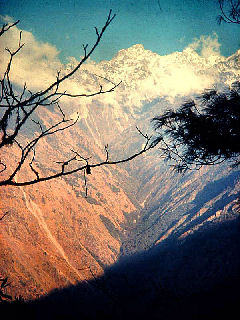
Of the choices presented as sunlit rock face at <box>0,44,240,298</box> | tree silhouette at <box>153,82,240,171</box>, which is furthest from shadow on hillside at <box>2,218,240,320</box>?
tree silhouette at <box>153,82,240,171</box>

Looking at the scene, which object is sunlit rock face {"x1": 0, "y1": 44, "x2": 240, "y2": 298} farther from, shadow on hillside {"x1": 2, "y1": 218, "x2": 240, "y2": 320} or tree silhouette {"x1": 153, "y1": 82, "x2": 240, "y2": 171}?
shadow on hillside {"x1": 2, "y1": 218, "x2": 240, "y2": 320}

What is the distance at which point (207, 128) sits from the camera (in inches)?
148

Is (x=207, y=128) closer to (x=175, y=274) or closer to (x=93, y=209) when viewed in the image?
(x=175, y=274)

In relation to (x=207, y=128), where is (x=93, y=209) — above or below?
above

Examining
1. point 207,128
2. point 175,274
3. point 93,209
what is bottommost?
point 175,274

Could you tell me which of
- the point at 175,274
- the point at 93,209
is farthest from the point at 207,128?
the point at 93,209

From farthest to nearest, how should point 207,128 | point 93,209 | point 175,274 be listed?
point 93,209, point 175,274, point 207,128

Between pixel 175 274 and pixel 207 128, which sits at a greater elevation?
pixel 207 128

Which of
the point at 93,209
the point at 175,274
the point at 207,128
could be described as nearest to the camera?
the point at 207,128

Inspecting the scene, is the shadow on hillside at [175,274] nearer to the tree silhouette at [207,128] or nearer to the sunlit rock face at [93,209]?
the sunlit rock face at [93,209]

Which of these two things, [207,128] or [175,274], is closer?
[207,128]

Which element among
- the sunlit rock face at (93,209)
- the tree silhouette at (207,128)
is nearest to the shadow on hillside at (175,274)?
the sunlit rock face at (93,209)

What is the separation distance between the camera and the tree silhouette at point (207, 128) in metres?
3.57

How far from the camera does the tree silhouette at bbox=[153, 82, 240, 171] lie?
3570mm
